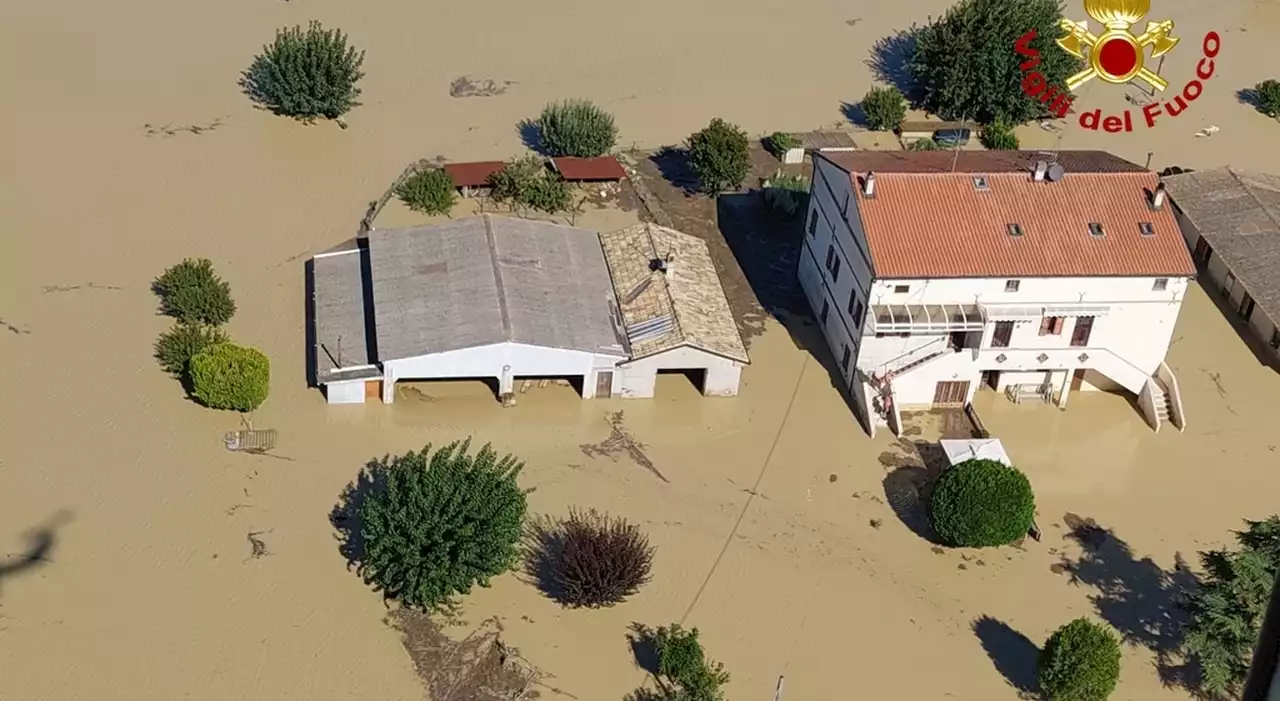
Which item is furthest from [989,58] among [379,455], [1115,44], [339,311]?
[379,455]

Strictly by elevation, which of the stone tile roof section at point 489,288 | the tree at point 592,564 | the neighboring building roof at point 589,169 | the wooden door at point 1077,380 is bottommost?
the tree at point 592,564

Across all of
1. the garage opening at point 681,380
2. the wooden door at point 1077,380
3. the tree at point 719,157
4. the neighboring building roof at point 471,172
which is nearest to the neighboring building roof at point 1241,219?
the wooden door at point 1077,380

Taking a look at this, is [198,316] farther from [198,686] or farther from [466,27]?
[466,27]

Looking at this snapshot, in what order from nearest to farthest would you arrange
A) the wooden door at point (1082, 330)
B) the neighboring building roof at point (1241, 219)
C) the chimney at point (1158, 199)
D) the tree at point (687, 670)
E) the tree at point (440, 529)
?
the tree at point (687, 670) → the tree at point (440, 529) → the wooden door at point (1082, 330) → the chimney at point (1158, 199) → the neighboring building roof at point (1241, 219)

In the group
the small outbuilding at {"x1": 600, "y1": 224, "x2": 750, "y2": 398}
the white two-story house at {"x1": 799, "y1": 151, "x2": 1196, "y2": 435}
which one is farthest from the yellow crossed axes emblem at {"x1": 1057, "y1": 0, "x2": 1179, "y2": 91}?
the small outbuilding at {"x1": 600, "y1": 224, "x2": 750, "y2": 398}

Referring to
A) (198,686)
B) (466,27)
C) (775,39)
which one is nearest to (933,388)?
(198,686)

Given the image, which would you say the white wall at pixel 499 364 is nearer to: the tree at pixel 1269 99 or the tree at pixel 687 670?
the tree at pixel 687 670

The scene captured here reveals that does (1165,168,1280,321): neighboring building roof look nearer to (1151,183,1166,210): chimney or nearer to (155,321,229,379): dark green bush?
(1151,183,1166,210): chimney
